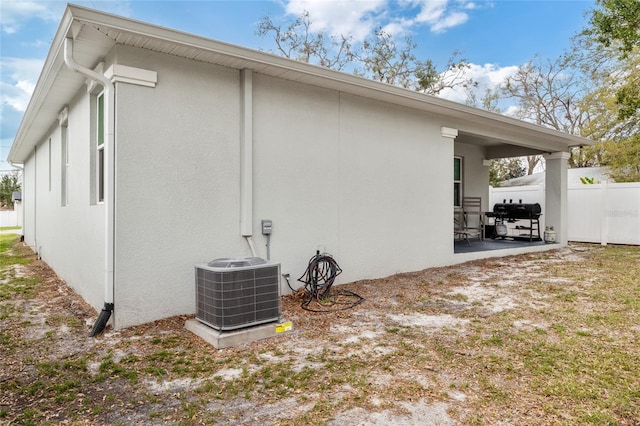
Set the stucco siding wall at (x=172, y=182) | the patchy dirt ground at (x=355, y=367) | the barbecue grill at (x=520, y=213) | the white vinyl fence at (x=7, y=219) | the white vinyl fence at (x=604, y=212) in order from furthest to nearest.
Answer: the white vinyl fence at (x=7, y=219) → the white vinyl fence at (x=604, y=212) → the barbecue grill at (x=520, y=213) → the stucco siding wall at (x=172, y=182) → the patchy dirt ground at (x=355, y=367)

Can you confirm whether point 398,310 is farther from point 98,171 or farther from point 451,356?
point 98,171

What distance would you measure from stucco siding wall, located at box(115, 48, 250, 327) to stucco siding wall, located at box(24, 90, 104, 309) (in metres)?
0.53

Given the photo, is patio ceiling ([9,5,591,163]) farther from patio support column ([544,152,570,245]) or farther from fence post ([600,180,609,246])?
fence post ([600,180,609,246])

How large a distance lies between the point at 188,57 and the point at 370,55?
1619cm

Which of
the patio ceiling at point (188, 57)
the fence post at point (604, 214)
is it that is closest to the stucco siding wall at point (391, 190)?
the patio ceiling at point (188, 57)

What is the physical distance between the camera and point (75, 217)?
19.2 feet

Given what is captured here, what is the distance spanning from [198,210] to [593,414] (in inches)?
155

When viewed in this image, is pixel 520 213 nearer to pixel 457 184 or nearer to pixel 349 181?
pixel 457 184

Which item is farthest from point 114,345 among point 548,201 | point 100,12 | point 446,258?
point 548,201

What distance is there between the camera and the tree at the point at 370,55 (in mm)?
18406

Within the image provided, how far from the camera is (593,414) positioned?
2406 millimetres

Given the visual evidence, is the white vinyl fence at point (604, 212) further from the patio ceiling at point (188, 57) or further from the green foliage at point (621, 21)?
the green foliage at point (621, 21)

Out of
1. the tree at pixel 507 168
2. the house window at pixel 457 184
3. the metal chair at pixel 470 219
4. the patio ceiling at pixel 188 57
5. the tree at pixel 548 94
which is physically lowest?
the metal chair at pixel 470 219

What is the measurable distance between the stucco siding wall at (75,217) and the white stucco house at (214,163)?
0.04 meters
